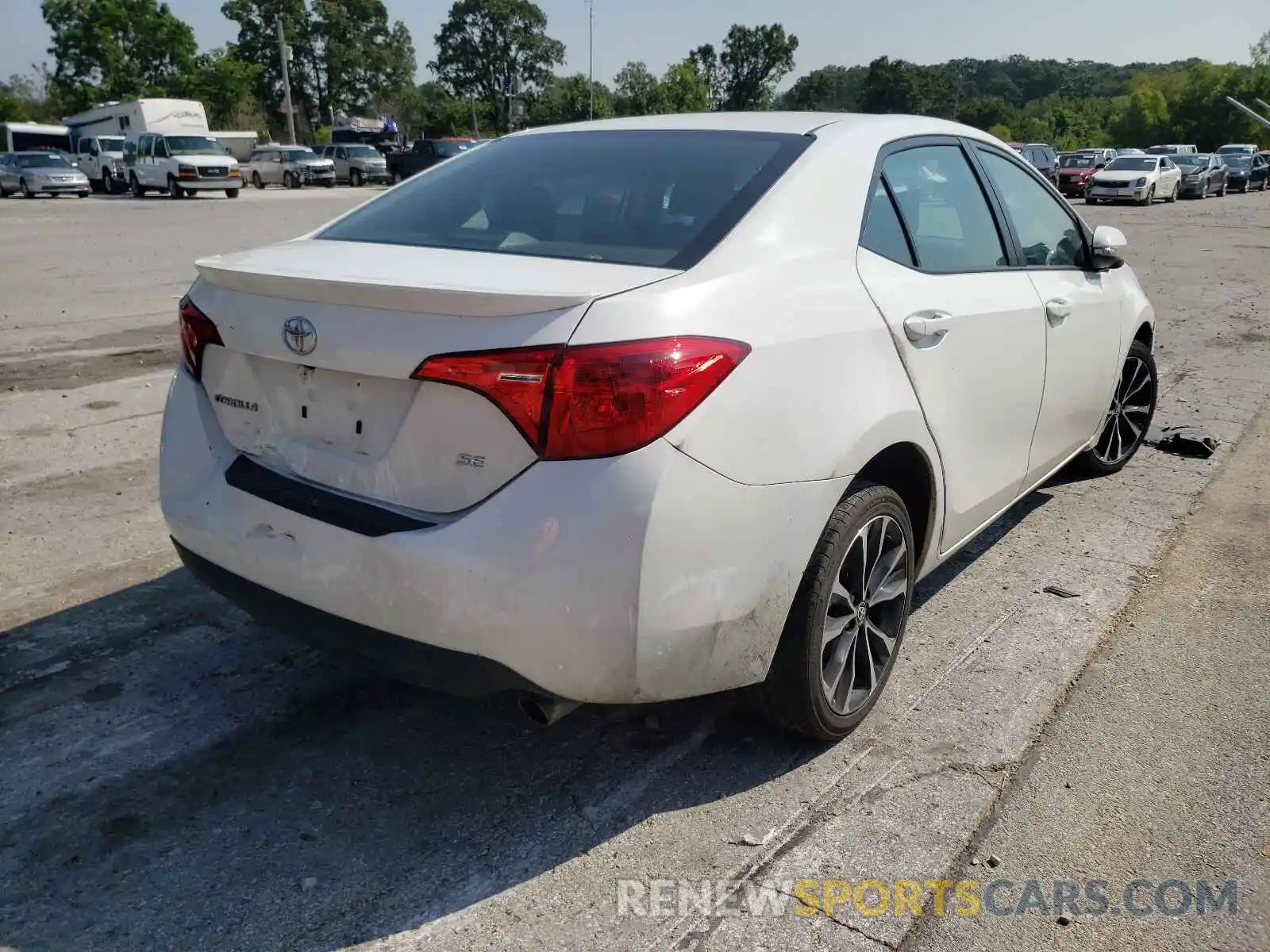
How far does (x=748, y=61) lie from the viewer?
128 m

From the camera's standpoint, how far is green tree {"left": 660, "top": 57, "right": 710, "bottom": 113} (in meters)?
91.5

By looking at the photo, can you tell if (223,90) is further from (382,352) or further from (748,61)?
(382,352)

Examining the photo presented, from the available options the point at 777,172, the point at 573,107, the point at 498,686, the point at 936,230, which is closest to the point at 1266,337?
the point at 936,230

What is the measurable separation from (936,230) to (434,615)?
6.85 feet

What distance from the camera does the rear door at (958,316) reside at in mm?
3107

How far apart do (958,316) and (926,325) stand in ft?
0.82

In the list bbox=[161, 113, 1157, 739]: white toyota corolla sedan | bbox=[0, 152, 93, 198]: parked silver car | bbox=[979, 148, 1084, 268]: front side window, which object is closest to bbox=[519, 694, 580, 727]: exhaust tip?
bbox=[161, 113, 1157, 739]: white toyota corolla sedan

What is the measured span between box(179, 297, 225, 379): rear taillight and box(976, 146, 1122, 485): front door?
2766 millimetres

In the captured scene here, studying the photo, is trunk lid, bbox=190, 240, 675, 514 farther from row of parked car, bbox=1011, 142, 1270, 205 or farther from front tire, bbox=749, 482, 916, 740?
row of parked car, bbox=1011, 142, 1270, 205

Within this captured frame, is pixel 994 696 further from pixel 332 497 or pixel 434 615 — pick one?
pixel 332 497

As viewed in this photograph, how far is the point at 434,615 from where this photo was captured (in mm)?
2408

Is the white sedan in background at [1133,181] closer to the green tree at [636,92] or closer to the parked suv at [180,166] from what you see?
the parked suv at [180,166]

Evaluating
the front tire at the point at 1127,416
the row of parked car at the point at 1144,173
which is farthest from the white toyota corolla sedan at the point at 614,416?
the row of parked car at the point at 1144,173

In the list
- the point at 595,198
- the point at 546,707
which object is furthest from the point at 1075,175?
the point at 546,707
